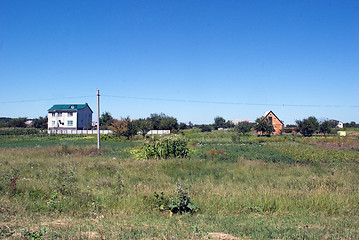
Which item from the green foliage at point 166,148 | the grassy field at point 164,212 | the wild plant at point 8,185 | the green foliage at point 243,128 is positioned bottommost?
the grassy field at point 164,212

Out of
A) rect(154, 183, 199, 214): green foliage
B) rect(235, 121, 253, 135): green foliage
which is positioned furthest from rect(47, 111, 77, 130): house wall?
rect(154, 183, 199, 214): green foliage

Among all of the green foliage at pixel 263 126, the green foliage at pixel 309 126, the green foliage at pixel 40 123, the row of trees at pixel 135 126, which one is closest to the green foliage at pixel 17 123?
the green foliage at pixel 40 123

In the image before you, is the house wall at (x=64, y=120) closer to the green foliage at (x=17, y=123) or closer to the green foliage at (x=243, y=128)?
the green foliage at (x=17, y=123)

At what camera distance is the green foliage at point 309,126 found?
60125mm

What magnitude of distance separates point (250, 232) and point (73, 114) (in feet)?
258

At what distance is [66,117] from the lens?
76.5 m

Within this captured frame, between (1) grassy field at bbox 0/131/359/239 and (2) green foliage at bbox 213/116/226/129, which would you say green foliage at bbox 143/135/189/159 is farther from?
(2) green foliage at bbox 213/116/226/129

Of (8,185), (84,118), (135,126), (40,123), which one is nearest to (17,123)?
(40,123)

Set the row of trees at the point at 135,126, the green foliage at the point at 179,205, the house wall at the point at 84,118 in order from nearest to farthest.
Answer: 1. the green foliage at the point at 179,205
2. the row of trees at the point at 135,126
3. the house wall at the point at 84,118

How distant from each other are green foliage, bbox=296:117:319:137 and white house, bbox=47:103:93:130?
6107 centimetres

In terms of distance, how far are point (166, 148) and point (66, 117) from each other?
220 feet

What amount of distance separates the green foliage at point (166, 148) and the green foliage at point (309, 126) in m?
51.4

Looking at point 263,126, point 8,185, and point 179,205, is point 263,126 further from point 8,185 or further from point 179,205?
point 8,185

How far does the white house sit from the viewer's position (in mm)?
76125
